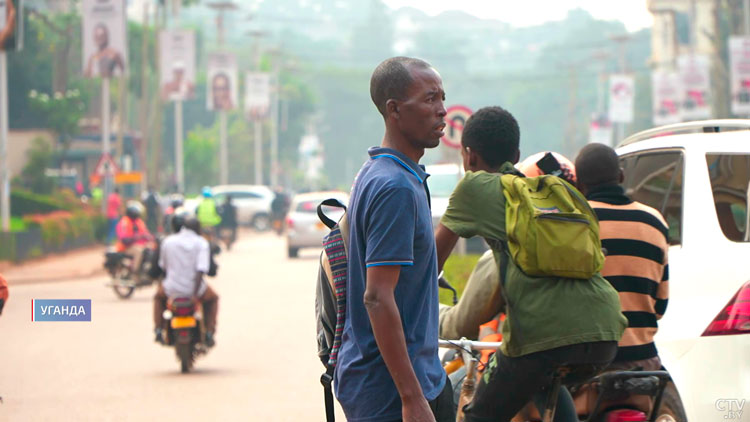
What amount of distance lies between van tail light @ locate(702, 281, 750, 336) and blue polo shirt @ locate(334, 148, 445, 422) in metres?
2.16

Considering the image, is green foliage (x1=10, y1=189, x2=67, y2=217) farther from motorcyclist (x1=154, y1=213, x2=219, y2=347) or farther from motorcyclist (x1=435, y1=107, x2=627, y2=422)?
motorcyclist (x1=435, y1=107, x2=627, y2=422)

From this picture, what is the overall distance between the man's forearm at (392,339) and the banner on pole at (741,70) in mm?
24390

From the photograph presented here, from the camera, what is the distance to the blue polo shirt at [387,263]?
3.56 metres

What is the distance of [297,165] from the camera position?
355ft

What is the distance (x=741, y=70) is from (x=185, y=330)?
18.3 metres

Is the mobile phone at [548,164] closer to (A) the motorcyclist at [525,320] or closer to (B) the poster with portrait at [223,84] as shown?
(A) the motorcyclist at [525,320]

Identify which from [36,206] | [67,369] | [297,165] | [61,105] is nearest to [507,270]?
[67,369]

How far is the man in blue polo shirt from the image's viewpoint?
140 inches

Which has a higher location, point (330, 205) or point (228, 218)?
point (330, 205)

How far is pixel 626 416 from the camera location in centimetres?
504

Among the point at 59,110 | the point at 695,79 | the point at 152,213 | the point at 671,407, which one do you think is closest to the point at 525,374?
the point at 671,407

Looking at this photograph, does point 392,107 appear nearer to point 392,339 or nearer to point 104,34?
point 392,339

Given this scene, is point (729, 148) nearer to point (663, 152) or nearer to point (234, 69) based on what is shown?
point (663, 152)

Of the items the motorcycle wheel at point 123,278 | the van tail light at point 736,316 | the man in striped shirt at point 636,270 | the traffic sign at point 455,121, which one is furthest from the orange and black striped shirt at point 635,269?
the motorcycle wheel at point 123,278
